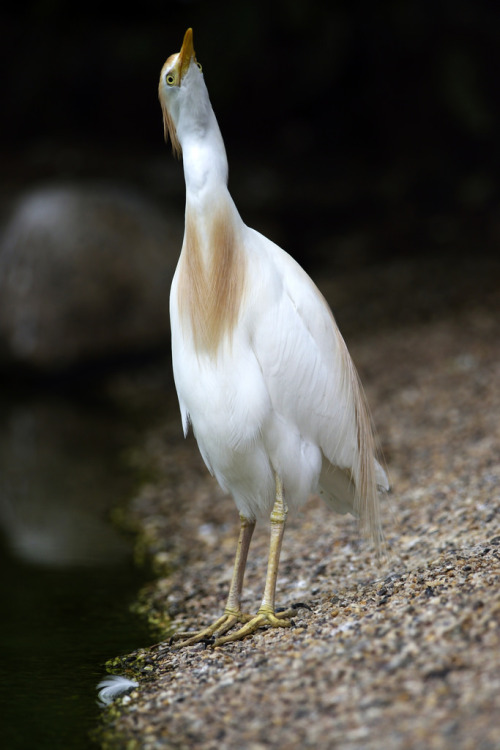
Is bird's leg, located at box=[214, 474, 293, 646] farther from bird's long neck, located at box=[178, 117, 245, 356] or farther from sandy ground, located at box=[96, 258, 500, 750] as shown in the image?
bird's long neck, located at box=[178, 117, 245, 356]

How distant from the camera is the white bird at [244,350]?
3.35 meters

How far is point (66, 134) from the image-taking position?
13727 mm

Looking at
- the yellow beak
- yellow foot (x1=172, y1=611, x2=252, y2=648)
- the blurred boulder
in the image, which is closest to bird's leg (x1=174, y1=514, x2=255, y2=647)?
yellow foot (x1=172, y1=611, x2=252, y2=648)

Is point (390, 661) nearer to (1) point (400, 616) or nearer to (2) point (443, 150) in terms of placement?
(1) point (400, 616)

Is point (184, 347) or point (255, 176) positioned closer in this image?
point (184, 347)

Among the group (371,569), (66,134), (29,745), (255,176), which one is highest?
(66,134)

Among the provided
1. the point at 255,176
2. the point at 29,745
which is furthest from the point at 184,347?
the point at 255,176

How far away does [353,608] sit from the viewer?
3.31m

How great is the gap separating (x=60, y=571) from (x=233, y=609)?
1651 mm

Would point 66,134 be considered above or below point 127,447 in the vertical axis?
above

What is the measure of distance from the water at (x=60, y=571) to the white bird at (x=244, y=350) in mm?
591

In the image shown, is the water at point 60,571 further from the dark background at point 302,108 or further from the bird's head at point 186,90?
the dark background at point 302,108

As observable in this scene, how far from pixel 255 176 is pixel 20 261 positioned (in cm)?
463

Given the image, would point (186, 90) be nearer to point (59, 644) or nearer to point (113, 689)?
point (113, 689)
